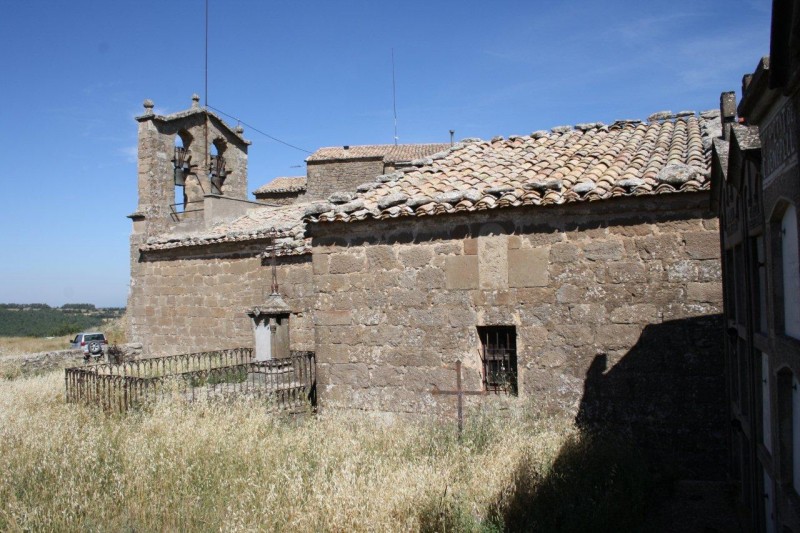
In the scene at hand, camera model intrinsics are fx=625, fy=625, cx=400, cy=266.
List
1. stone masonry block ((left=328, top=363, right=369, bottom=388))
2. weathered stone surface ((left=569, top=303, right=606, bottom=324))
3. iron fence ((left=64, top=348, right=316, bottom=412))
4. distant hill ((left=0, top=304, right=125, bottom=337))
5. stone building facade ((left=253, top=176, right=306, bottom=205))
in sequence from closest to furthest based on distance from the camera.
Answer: weathered stone surface ((left=569, top=303, right=606, bottom=324))
stone masonry block ((left=328, top=363, right=369, bottom=388))
iron fence ((left=64, top=348, right=316, bottom=412))
stone building facade ((left=253, top=176, right=306, bottom=205))
distant hill ((left=0, top=304, right=125, bottom=337))

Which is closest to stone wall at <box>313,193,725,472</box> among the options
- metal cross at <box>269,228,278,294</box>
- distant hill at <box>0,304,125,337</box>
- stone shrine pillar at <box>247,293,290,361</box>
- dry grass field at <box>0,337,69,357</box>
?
stone shrine pillar at <box>247,293,290,361</box>

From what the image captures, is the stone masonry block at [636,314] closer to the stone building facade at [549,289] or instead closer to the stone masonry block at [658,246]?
the stone building facade at [549,289]

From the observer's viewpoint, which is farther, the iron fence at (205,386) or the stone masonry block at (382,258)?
the iron fence at (205,386)

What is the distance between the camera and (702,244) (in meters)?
7.11

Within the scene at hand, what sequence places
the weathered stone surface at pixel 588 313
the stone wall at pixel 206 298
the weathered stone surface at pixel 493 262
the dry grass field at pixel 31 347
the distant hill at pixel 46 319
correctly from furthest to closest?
the distant hill at pixel 46 319 → the dry grass field at pixel 31 347 → the stone wall at pixel 206 298 → the weathered stone surface at pixel 493 262 → the weathered stone surface at pixel 588 313

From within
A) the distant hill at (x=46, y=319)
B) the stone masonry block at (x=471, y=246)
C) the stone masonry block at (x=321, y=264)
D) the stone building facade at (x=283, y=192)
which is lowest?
the distant hill at (x=46, y=319)

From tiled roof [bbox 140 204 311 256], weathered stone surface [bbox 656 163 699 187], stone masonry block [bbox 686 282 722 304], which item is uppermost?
tiled roof [bbox 140 204 311 256]

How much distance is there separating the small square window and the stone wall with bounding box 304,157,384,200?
17754 mm

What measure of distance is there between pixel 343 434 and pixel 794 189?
20.2 ft

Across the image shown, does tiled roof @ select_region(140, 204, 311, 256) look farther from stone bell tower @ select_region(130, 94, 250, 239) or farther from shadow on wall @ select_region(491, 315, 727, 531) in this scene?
shadow on wall @ select_region(491, 315, 727, 531)

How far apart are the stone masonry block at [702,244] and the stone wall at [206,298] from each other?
9.06 meters

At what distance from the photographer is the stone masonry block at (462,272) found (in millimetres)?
8195

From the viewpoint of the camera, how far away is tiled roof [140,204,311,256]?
1488 cm

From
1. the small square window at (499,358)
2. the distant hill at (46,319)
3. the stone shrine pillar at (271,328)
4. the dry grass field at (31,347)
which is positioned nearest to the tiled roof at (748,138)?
the small square window at (499,358)
